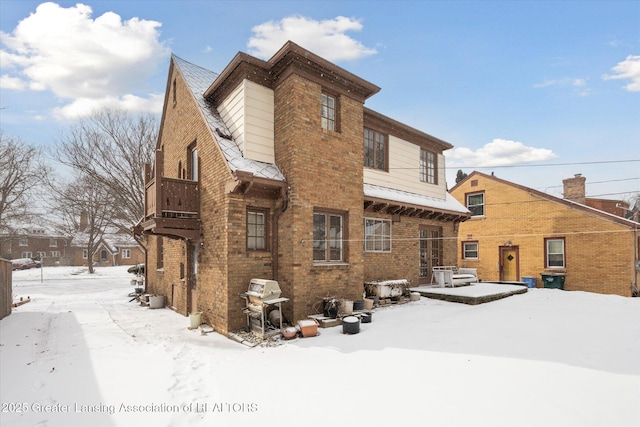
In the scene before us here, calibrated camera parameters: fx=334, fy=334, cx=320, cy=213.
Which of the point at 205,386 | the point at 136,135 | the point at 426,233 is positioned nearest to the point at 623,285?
the point at 426,233

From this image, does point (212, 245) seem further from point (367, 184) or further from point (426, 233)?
point (426, 233)

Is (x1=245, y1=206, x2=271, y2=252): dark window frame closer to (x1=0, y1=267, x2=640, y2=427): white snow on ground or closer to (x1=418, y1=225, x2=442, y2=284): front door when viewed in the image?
(x1=0, y1=267, x2=640, y2=427): white snow on ground

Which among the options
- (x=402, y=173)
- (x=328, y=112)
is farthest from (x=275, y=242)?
(x=402, y=173)

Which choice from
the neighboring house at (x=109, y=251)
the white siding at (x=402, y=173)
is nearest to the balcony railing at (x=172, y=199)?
the white siding at (x=402, y=173)

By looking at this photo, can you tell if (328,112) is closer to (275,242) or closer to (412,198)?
(275,242)

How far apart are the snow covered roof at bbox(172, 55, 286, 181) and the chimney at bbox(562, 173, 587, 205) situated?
18.7 meters

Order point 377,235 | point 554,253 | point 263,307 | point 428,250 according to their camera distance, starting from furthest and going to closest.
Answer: point 554,253, point 428,250, point 377,235, point 263,307

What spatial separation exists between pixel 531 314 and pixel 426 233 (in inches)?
206

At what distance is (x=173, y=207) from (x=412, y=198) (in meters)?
8.40

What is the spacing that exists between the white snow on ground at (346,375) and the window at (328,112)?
214 inches

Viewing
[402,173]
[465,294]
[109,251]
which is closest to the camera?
[465,294]

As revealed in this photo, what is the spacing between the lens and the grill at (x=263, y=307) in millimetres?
7297

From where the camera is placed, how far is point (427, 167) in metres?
14.5

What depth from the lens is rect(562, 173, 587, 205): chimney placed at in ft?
62.0
